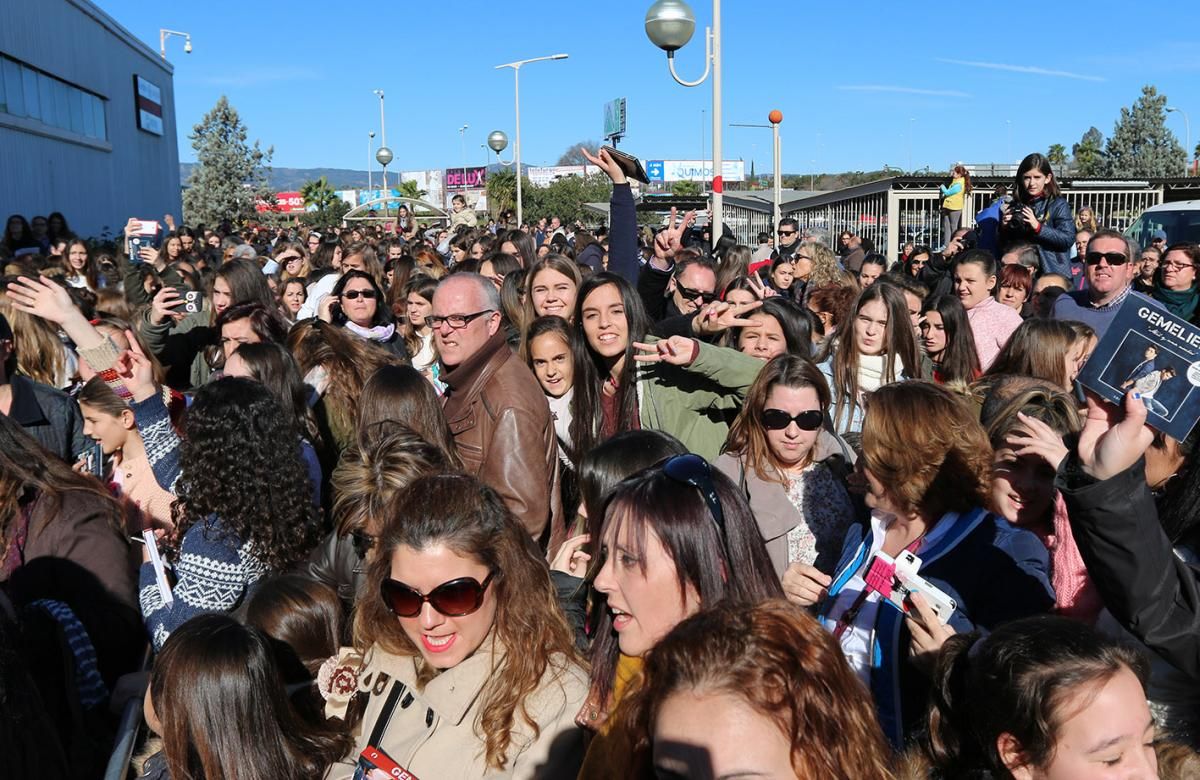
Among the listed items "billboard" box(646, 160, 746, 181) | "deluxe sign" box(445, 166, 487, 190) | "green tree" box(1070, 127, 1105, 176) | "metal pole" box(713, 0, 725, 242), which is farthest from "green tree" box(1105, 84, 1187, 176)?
"metal pole" box(713, 0, 725, 242)

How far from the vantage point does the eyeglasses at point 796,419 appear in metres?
3.96

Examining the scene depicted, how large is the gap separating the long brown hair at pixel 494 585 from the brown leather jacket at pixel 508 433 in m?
1.36

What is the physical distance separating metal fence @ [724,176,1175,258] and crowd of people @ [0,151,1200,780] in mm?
11967

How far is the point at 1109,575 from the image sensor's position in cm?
229

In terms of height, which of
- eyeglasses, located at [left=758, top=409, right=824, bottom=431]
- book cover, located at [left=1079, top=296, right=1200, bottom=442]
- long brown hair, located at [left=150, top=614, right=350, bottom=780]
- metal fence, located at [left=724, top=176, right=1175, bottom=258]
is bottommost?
long brown hair, located at [left=150, top=614, right=350, bottom=780]

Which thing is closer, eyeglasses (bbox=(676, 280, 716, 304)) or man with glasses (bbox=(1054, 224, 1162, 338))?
eyeglasses (bbox=(676, 280, 716, 304))

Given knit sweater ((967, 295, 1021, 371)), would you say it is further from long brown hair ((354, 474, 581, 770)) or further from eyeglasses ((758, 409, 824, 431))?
long brown hair ((354, 474, 581, 770))

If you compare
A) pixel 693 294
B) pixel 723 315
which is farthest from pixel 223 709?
pixel 693 294

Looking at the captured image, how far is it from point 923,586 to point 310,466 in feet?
8.69

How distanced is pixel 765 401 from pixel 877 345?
77.8 inches

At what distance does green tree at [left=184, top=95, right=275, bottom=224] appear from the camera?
5666 centimetres

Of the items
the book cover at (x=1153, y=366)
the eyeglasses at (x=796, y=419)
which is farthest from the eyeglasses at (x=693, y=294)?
the book cover at (x=1153, y=366)

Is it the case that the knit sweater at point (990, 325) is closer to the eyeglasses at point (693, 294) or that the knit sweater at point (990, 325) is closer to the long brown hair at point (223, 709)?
the eyeglasses at point (693, 294)

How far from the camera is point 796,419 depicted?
396cm
